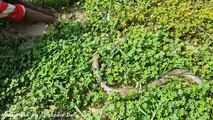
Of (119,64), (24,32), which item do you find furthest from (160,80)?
(24,32)

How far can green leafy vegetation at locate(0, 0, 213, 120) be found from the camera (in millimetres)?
4258

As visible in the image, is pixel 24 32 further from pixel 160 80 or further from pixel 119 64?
pixel 160 80

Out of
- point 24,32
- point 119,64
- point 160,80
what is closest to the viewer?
point 160,80

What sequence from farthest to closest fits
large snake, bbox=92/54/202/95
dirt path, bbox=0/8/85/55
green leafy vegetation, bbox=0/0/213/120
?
dirt path, bbox=0/8/85/55
large snake, bbox=92/54/202/95
green leafy vegetation, bbox=0/0/213/120

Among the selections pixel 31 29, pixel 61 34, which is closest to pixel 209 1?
pixel 61 34

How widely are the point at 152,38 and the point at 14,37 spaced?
1.99 metres

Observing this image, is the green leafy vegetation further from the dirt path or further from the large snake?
the dirt path

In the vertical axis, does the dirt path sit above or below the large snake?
above

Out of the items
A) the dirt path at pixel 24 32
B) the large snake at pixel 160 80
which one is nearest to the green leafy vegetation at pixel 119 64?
the large snake at pixel 160 80

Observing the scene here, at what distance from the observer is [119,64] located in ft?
15.7

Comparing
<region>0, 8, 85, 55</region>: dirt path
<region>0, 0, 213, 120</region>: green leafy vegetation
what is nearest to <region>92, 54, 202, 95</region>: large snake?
<region>0, 0, 213, 120</region>: green leafy vegetation

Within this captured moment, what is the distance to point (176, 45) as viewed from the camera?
5.02 m

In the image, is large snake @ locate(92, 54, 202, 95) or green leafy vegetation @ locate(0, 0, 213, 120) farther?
large snake @ locate(92, 54, 202, 95)

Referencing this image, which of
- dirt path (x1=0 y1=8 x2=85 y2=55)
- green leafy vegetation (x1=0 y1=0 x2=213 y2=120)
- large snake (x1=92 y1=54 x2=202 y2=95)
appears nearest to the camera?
green leafy vegetation (x1=0 y1=0 x2=213 y2=120)
